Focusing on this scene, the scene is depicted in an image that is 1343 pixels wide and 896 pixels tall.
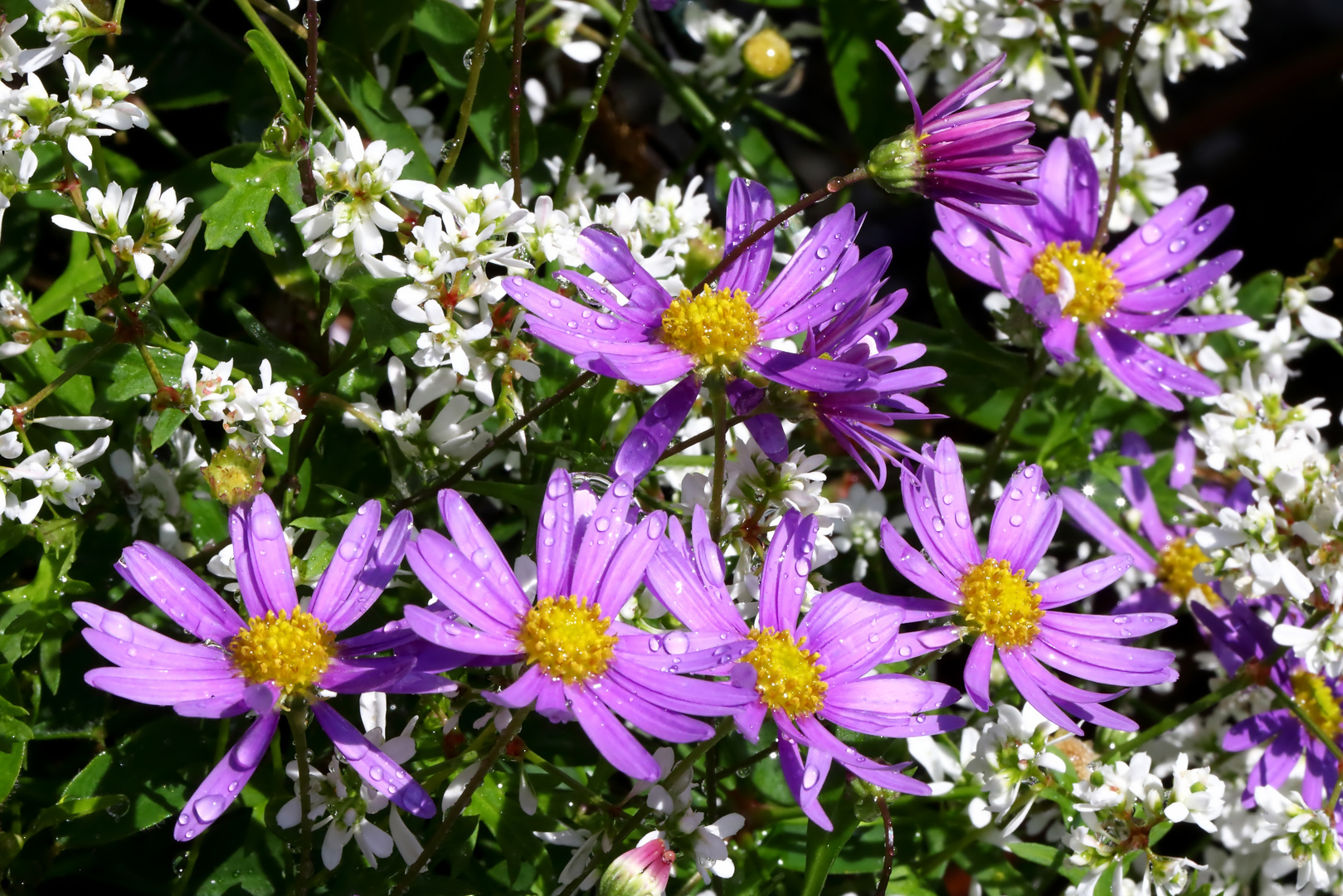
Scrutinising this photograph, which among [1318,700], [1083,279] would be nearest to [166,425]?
[1083,279]

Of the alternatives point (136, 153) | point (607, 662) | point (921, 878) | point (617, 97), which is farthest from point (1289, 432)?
point (136, 153)

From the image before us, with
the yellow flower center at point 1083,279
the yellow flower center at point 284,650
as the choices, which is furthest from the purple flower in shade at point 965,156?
the yellow flower center at point 284,650

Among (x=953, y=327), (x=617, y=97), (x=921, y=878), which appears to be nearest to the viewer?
(x=921, y=878)

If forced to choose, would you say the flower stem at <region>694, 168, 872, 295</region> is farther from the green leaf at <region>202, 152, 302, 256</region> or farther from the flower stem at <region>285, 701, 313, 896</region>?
the flower stem at <region>285, 701, 313, 896</region>

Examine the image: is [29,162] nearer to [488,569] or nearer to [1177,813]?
[488,569]

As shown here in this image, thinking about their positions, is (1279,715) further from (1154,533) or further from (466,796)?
(466,796)

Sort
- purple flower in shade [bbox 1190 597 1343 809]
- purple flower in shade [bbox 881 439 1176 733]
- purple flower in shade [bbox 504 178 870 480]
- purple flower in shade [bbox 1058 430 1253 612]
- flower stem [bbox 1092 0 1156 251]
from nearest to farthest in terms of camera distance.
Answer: purple flower in shade [bbox 504 178 870 480] → purple flower in shade [bbox 881 439 1176 733] → flower stem [bbox 1092 0 1156 251] → purple flower in shade [bbox 1190 597 1343 809] → purple flower in shade [bbox 1058 430 1253 612]

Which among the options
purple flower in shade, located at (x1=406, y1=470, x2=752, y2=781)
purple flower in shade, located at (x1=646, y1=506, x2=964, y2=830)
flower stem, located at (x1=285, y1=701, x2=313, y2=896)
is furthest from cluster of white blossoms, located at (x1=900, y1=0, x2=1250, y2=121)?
flower stem, located at (x1=285, y1=701, x2=313, y2=896)
